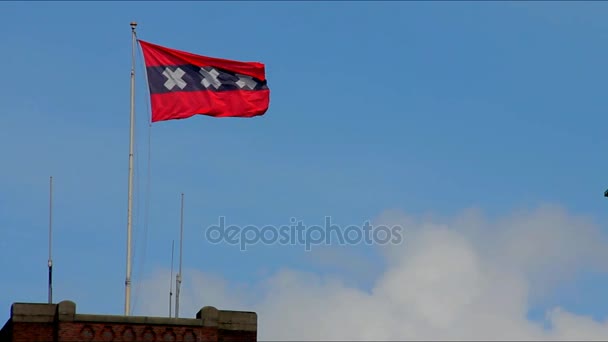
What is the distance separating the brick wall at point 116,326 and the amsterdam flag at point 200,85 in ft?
23.4

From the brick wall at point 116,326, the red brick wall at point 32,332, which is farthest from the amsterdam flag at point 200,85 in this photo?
the red brick wall at point 32,332

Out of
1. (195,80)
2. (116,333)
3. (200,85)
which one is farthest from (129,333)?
(195,80)

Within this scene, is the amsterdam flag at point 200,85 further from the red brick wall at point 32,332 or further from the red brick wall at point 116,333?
the red brick wall at point 32,332

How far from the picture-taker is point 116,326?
5778 cm

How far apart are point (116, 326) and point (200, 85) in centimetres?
934

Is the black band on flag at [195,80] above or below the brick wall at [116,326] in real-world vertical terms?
above

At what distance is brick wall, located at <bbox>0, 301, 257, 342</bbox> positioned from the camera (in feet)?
188

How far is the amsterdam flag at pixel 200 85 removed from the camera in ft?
202

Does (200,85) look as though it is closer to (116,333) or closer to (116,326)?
(116,326)

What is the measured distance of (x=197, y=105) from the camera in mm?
62062

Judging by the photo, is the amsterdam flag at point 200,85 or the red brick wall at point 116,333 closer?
the red brick wall at point 116,333

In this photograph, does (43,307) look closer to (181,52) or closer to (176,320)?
(176,320)

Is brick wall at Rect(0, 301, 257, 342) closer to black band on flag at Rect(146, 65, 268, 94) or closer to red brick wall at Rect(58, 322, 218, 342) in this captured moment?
red brick wall at Rect(58, 322, 218, 342)

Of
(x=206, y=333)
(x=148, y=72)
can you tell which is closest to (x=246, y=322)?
(x=206, y=333)
